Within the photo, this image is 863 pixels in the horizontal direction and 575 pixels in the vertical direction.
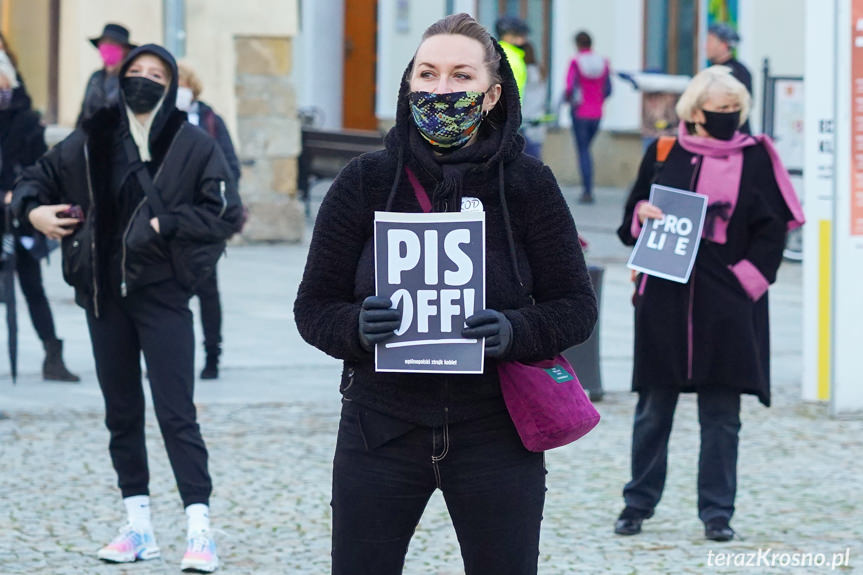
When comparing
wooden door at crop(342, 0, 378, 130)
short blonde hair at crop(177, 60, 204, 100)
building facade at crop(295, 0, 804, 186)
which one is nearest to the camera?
short blonde hair at crop(177, 60, 204, 100)

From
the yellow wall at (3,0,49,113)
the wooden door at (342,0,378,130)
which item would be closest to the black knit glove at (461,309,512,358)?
the yellow wall at (3,0,49,113)

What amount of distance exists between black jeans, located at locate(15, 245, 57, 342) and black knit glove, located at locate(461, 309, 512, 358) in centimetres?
607

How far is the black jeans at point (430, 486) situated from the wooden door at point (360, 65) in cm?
2241

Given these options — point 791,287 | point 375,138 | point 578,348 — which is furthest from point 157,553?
point 375,138

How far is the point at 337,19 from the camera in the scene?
25.6 metres

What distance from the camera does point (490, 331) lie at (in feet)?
11.1

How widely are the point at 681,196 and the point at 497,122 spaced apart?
265 cm

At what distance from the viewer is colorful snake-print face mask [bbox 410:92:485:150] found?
3477mm

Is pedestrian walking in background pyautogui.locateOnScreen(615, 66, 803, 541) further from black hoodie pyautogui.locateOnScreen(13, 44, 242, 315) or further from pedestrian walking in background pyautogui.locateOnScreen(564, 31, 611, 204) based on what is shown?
pedestrian walking in background pyautogui.locateOnScreen(564, 31, 611, 204)

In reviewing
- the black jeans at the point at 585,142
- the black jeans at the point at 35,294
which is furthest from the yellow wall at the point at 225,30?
the black jeans at the point at 35,294

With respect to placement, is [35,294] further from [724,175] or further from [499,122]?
[499,122]

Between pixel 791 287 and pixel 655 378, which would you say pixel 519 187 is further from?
pixel 791 287

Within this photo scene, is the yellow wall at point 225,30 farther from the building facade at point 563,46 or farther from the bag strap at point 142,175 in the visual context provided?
the bag strap at point 142,175

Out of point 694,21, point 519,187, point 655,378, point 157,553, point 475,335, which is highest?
point 694,21
